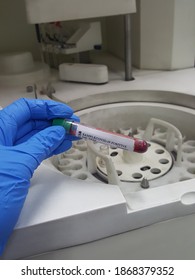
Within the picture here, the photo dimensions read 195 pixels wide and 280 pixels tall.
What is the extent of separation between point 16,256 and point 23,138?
1.00 feet

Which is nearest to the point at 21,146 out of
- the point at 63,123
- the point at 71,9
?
the point at 63,123

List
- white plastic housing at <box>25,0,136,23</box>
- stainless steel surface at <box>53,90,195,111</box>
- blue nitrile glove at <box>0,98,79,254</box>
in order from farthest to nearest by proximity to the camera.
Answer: stainless steel surface at <box>53,90,195,111</box>
white plastic housing at <box>25,0,136,23</box>
blue nitrile glove at <box>0,98,79,254</box>

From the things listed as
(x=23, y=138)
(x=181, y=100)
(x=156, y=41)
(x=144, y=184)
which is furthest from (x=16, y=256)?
(x=156, y=41)

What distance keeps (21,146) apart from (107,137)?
0.65ft

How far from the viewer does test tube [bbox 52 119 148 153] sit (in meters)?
0.66

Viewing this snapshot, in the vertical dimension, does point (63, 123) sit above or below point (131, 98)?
above

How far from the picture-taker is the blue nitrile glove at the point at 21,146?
0.49 m

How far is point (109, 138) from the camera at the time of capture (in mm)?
664

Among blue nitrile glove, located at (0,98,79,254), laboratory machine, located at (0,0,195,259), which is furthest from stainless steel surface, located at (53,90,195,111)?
blue nitrile glove, located at (0,98,79,254)

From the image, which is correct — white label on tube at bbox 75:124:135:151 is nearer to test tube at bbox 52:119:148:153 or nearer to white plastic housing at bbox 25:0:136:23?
test tube at bbox 52:119:148:153

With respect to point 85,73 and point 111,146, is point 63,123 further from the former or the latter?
point 85,73

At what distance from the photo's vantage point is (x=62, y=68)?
1.30m

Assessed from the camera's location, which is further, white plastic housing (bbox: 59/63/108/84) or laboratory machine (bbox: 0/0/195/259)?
white plastic housing (bbox: 59/63/108/84)

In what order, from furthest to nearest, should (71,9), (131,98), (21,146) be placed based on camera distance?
(131,98)
(71,9)
(21,146)
